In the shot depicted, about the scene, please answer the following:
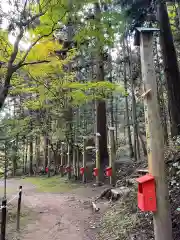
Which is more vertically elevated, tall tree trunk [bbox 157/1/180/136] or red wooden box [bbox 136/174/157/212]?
tall tree trunk [bbox 157/1/180/136]

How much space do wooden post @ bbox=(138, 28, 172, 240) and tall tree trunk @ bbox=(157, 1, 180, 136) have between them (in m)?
4.07

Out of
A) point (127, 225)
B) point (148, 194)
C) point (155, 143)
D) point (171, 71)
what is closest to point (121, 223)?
point (127, 225)

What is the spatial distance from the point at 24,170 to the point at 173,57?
17218mm

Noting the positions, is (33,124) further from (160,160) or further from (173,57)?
(160,160)

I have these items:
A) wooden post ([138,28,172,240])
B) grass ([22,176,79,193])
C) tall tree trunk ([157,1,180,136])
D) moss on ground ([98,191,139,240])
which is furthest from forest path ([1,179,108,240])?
tall tree trunk ([157,1,180,136])

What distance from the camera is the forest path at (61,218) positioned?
4887 mm

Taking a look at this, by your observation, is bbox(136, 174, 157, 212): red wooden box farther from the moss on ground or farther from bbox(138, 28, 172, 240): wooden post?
the moss on ground

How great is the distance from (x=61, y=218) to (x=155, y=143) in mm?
4144

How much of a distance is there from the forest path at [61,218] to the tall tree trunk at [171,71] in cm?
319

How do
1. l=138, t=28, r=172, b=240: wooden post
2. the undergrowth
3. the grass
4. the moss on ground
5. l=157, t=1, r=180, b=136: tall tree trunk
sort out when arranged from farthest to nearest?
the grass < l=157, t=1, r=180, b=136: tall tree trunk < the moss on ground < the undergrowth < l=138, t=28, r=172, b=240: wooden post

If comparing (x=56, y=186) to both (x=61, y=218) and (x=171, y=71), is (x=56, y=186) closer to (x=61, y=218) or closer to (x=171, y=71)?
(x=61, y=218)

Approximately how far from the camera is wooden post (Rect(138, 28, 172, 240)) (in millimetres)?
2781

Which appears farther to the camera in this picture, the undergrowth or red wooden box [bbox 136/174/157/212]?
the undergrowth

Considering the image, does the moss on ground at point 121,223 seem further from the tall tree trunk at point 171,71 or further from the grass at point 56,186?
the grass at point 56,186
